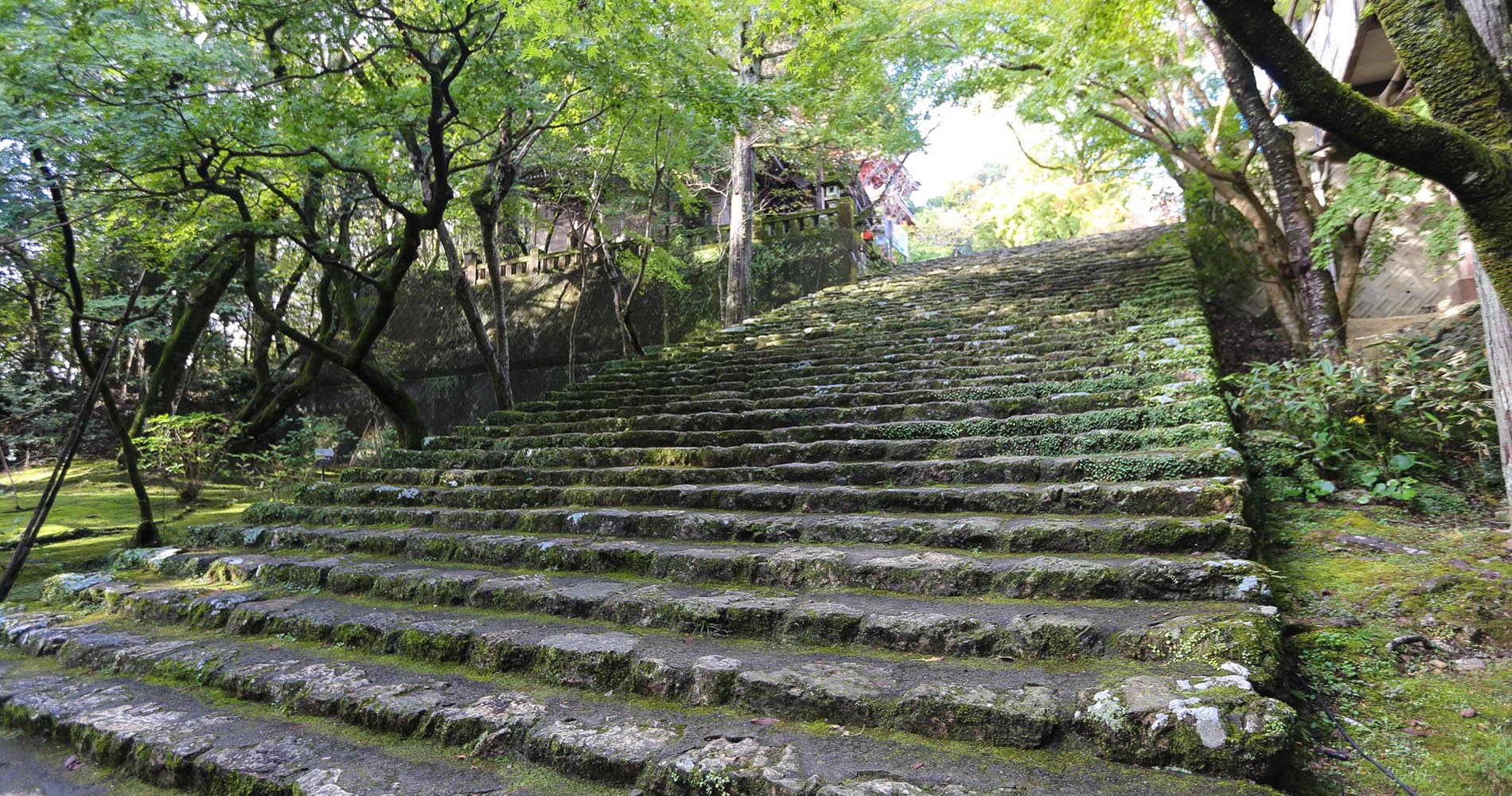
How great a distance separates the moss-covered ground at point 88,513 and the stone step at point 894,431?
11.5 ft

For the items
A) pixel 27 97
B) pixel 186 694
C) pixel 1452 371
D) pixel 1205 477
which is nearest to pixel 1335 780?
pixel 1205 477

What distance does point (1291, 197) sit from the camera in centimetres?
597

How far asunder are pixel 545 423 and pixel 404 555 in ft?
7.92

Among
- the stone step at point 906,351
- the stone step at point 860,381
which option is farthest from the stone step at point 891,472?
the stone step at point 906,351

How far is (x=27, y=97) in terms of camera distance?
5422 millimetres

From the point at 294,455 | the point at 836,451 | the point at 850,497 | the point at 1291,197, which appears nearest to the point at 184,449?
the point at 294,455

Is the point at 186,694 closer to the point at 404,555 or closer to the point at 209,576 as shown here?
the point at 404,555

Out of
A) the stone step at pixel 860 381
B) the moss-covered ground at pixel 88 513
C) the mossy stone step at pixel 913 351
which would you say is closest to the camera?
the stone step at pixel 860 381

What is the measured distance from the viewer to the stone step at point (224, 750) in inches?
91.4

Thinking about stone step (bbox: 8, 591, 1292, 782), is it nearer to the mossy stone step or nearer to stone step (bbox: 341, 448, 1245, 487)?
stone step (bbox: 341, 448, 1245, 487)

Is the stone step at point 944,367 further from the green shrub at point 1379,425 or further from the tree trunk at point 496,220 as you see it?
the tree trunk at point 496,220

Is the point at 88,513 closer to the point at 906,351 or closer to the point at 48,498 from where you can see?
the point at 48,498

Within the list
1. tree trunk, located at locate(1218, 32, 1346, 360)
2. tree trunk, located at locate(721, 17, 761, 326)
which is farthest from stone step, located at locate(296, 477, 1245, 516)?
tree trunk, located at locate(721, 17, 761, 326)

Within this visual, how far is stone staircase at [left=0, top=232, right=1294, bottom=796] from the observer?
2.13m
